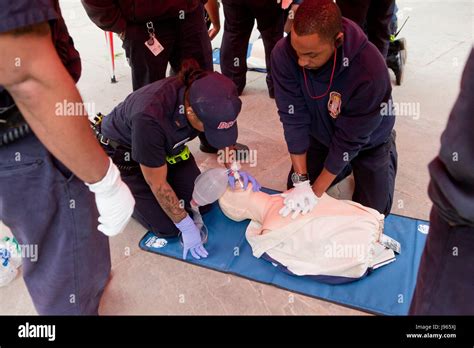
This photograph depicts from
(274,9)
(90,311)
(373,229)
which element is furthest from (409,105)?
(90,311)

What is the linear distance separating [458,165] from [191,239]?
4.33ft

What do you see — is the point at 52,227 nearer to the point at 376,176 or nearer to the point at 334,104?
the point at 334,104

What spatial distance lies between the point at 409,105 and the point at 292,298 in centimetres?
192

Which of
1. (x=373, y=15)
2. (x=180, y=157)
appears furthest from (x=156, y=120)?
(x=373, y=15)

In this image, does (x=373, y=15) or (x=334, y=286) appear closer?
(x=334, y=286)

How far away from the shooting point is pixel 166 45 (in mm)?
2361

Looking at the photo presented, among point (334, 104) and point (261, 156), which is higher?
point (334, 104)

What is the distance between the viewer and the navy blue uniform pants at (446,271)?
2.71 ft

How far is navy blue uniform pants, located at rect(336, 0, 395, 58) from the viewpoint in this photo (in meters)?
2.66

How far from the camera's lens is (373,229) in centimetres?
171

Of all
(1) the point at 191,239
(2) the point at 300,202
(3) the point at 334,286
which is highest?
(2) the point at 300,202

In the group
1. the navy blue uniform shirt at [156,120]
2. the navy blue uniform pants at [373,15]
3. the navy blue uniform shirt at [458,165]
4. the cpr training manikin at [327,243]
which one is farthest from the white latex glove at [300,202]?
the navy blue uniform pants at [373,15]

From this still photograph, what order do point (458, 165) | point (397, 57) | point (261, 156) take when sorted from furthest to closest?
point (397, 57)
point (261, 156)
point (458, 165)
